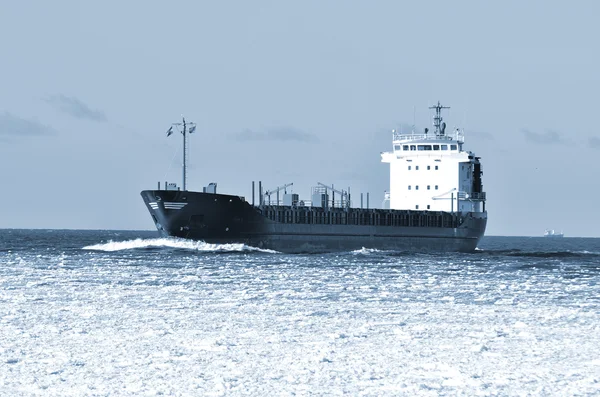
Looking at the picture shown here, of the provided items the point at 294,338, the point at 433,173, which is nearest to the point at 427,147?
the point at 433,173

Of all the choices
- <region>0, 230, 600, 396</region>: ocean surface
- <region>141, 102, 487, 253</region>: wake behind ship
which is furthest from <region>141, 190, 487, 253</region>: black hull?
<region>0, 230, 600, 396</region>: ocean surface

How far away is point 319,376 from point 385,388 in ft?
2.97

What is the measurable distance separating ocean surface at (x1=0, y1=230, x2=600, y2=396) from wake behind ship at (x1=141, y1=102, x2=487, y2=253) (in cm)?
2268

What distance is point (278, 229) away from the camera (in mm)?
51250

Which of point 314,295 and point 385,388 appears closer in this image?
point 385,388

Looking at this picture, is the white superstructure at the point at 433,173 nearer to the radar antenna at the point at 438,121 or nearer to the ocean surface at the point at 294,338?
the radar antenna at the point at 438,121

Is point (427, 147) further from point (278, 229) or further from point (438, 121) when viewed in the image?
point (278, 229)

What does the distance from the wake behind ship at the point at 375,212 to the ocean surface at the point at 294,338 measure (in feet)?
74.4

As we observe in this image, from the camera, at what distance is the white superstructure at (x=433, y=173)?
62.4 meters

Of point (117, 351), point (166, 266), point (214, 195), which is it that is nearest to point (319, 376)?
point (117, 351)

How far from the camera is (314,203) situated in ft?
193

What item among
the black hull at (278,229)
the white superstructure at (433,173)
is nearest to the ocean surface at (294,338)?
the black hull at (278,229)

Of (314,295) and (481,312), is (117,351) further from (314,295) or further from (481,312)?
(314,295)

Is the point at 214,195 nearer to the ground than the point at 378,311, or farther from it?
farther from it
